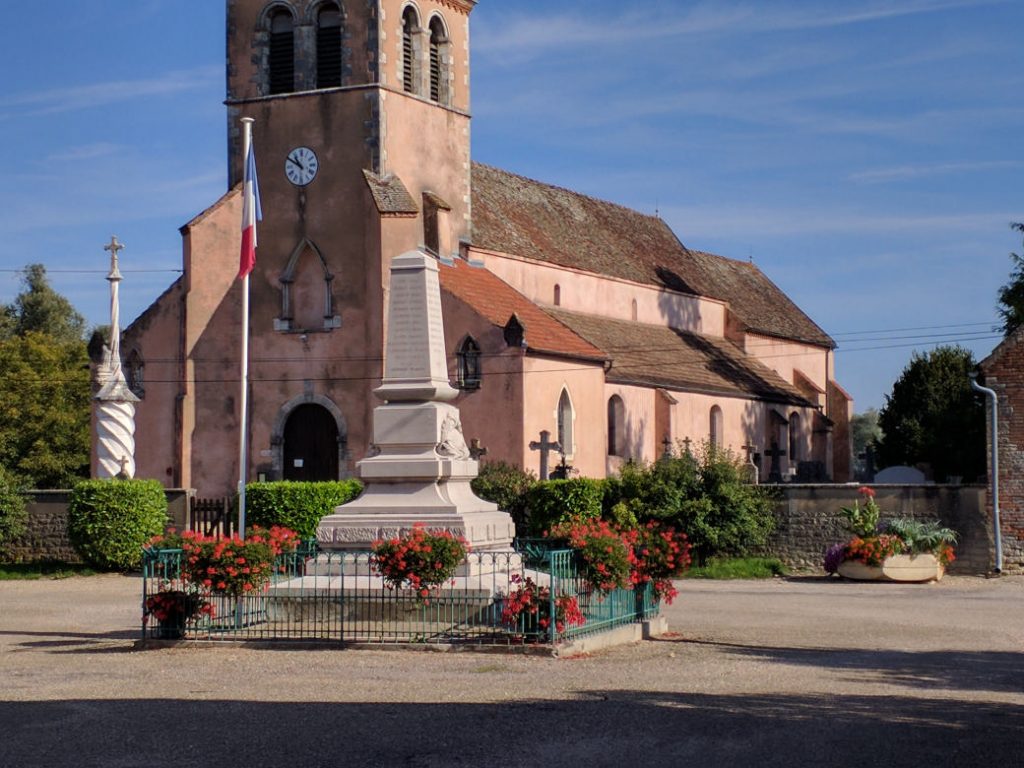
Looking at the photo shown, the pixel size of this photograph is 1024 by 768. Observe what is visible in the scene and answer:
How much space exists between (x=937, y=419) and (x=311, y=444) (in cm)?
3015

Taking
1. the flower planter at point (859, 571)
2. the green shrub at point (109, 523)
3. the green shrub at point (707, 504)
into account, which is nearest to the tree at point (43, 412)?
the green shrub at point (109, 523)

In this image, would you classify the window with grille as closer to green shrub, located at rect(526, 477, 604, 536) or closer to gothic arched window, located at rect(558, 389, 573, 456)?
gothic arched window, located at rect(558, 389, 573, 456)

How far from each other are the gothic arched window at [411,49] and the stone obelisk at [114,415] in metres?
10.7

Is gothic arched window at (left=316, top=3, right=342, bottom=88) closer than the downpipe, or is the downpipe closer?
the downpipe

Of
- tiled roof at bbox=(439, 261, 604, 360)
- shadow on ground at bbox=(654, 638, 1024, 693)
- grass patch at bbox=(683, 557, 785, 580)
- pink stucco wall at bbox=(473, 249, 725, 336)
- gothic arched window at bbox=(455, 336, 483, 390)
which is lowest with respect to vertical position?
shadow on ground at bbox=(654, 638, 1024, 693)

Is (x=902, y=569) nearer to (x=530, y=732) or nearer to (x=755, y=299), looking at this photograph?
(x=530, y=732)

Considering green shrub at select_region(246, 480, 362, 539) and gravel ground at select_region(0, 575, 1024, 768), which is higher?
green shrub at select_region(246, 480, 362, 539)

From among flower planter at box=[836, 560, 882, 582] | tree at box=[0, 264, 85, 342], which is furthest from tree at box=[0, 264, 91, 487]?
flower planter at box=[836, 560, 882, 582]

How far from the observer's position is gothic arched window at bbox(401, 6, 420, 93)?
140ft

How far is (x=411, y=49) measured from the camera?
42.9 m

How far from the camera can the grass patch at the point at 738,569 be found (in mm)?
30797

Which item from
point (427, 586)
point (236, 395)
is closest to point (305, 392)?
point (236, 395)

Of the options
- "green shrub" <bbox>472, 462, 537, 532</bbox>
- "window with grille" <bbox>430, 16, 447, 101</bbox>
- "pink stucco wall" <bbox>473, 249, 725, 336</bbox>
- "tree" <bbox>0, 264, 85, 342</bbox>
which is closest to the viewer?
"green shrub" <bbox>472, 462, 537, 532</bbox>

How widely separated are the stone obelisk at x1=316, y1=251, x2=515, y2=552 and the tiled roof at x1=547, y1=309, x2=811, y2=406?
2473cm
